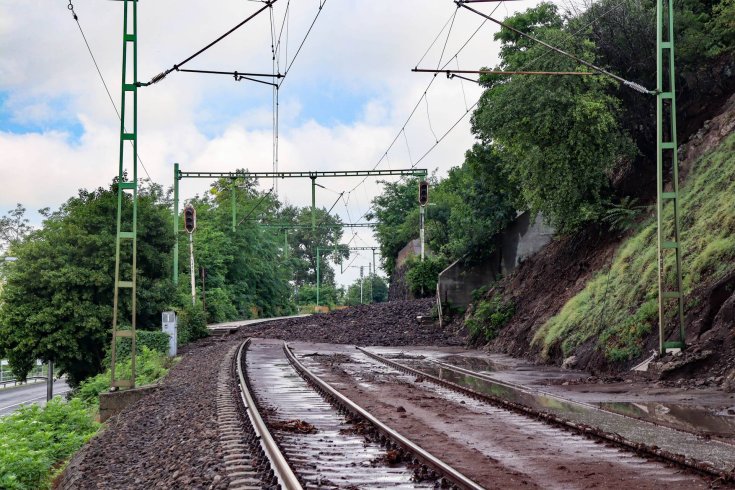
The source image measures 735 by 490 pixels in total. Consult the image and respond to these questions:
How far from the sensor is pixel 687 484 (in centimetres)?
887

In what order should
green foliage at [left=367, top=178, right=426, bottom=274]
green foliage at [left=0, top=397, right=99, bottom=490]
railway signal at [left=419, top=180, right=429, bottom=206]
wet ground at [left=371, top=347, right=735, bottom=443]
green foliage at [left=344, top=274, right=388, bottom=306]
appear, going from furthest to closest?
green foliage at [left=344, top=274, right=388, bottom=306] < green foliage at [left=367, top=178, right=426, bottom=274] < railway signal at [left=419, top=180, right=429, bottom=206] < green foliage at [left=0, top=397, right=99, bottom=490] < wet ground at [left=371, top=347, right=735, bottom=443]

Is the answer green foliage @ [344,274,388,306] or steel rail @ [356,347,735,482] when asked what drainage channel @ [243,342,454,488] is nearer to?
steel rail @ [356,347,735,482]

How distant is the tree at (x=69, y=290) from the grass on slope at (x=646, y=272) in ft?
62.8

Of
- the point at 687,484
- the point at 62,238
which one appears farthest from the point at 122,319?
the point at 687,484

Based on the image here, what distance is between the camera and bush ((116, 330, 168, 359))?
36656 millimetres

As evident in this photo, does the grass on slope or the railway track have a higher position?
the grass on slope

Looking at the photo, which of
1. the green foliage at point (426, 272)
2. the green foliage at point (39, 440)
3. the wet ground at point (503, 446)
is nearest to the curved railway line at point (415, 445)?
the wet ground at point (503, 446)

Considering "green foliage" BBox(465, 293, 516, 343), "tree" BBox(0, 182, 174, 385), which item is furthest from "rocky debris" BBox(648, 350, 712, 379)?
"tree" BBox(0, 182, 174, 385)

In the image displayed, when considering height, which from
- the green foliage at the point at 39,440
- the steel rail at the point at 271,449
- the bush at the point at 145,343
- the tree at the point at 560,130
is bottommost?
the green foliage at the point at 39,440

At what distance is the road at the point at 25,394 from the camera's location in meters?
67.1

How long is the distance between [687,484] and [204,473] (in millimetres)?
5055

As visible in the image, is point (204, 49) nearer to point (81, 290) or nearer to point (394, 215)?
point (81, 290)

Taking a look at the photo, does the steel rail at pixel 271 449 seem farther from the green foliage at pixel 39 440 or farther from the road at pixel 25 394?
the road at pixel 25 394

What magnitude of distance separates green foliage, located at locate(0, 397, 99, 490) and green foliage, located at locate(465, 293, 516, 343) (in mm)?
15931
